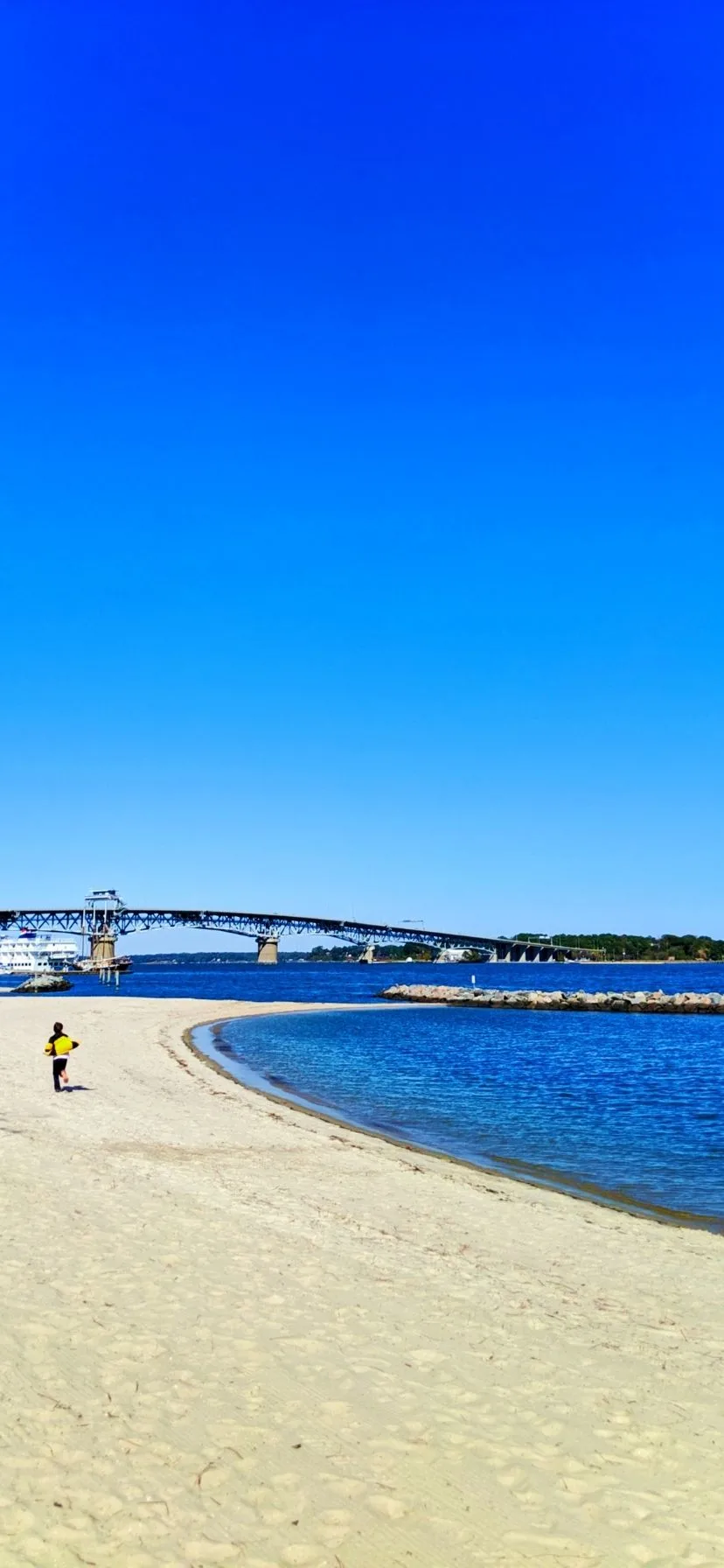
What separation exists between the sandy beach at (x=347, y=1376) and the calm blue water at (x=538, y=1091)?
3.42 metres

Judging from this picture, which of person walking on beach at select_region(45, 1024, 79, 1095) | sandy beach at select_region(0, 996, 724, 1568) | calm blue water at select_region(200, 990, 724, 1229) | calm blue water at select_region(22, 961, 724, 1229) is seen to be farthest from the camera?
person walking on beach at select_region(45, 1024, 79, 1095)

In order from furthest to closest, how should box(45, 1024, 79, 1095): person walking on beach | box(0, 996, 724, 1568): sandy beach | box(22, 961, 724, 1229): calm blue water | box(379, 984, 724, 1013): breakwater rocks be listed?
1. box(379, 984, 724, 1013): breakwater rocks
2. box(45, 1024, 79, 1095): person walking on beach
3. box(22, 961, 724, 1229): calm blue water
4. box(0, 996, 724, 1568): sandy beach

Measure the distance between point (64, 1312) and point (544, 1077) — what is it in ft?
89.3

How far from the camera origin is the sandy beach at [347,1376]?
5891mm

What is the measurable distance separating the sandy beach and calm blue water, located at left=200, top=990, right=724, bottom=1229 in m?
3.42

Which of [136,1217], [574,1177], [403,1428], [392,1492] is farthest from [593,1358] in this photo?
[574,1177]

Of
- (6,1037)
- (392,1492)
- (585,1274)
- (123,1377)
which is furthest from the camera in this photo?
(6,1037)

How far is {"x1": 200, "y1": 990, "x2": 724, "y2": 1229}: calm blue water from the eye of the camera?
1917 cm

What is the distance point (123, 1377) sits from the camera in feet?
25.7

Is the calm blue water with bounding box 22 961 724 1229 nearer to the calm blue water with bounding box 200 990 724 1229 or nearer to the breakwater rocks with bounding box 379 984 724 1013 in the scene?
the calm blue water with bounding box 200 990 724 1229

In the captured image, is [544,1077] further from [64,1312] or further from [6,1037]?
[64,1312]

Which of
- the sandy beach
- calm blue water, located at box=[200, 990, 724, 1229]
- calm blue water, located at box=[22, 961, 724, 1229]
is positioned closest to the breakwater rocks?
calm blue water, located at box=[22, 961, 724, 1229]

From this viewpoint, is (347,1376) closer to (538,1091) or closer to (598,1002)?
(538,1091)

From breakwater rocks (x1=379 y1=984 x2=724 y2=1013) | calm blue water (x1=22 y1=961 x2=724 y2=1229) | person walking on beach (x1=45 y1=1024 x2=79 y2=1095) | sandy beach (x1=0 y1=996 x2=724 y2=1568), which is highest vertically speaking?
person walking on beach (x1=45 y1=1024 x2=79 y2=1095)
